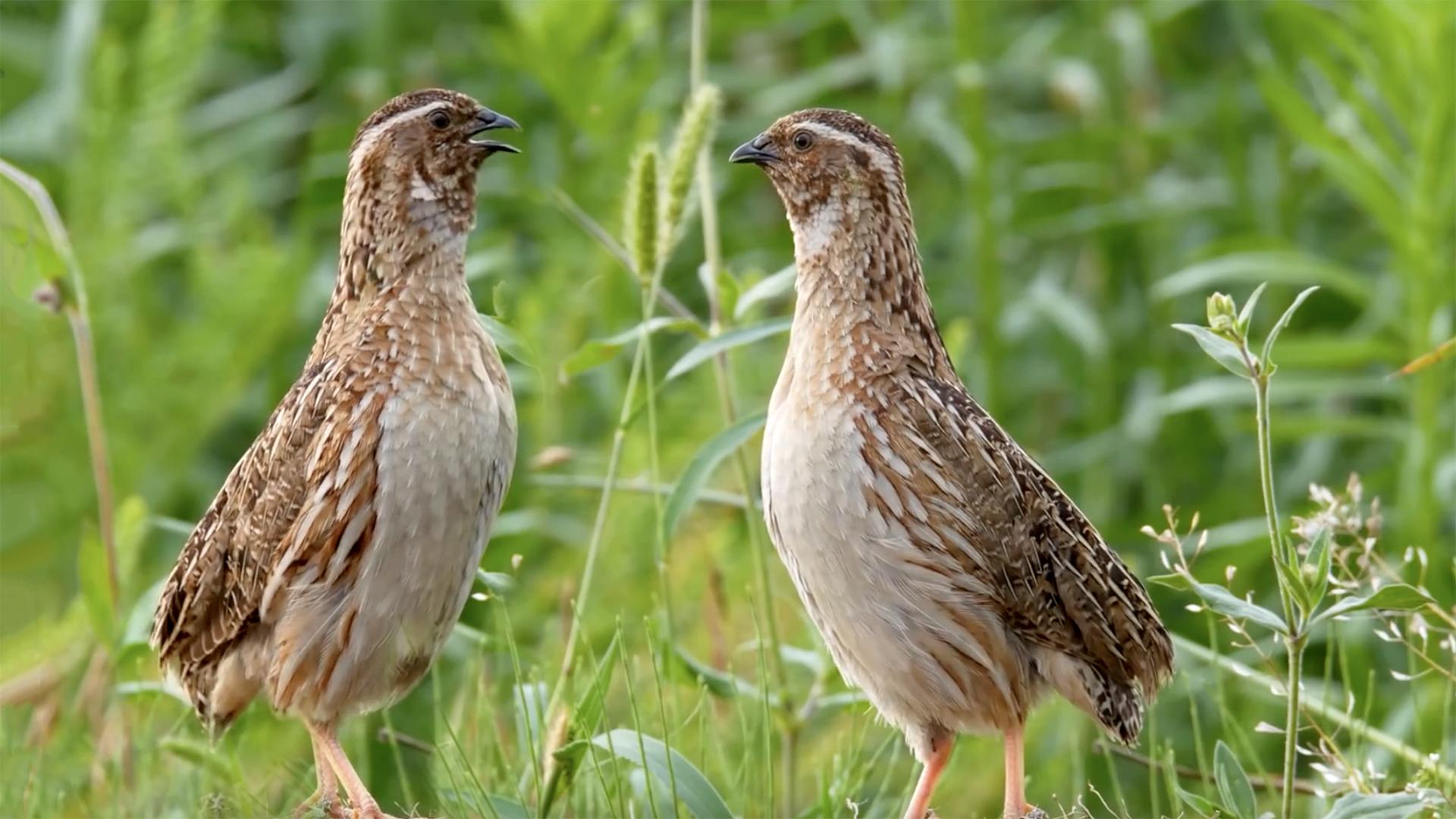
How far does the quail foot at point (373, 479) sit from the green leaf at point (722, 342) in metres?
0.38

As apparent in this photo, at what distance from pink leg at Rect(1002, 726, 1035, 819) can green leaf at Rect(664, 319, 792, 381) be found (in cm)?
99

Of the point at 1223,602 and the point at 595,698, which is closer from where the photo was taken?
the point at 1223,602

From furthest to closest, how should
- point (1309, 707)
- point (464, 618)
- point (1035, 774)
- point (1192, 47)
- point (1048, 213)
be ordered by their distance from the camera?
point (1192, 47) → point (1048, 213) → point (464, 618) → point (1035, 774) → point (1309, 707)

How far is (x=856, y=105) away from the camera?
825cm

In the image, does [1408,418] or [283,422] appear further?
[1408,418]

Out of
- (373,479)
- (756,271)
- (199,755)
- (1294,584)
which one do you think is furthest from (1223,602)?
(199,755)

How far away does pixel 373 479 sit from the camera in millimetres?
3943

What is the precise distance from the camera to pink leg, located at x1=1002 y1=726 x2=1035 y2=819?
409 centimetres

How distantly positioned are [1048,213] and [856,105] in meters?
0.88

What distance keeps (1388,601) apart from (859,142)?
4.83 feet

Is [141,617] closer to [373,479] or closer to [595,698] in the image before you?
[373,479]

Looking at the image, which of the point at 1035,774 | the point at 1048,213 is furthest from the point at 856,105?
the point at 1035,774

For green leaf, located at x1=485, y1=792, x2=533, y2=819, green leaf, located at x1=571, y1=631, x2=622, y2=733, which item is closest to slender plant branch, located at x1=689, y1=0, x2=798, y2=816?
green leaf, located at x1=571, y1=631, x2=622, y2=733

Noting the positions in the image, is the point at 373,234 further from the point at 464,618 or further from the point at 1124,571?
the point at 464,618
